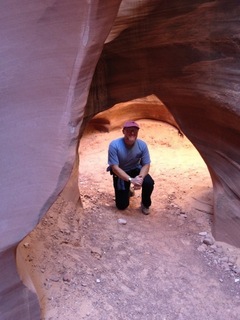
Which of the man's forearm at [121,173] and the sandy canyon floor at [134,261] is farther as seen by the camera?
the man's forearm at [121,173]

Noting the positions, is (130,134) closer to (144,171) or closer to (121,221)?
(144,171)

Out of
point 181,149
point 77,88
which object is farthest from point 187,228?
point 181,149

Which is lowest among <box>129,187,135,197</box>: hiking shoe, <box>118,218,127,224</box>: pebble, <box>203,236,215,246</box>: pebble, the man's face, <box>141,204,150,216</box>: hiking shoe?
<box>129,187,135,197</box>: hiking shoe

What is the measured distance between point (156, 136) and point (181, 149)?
2.00 feet

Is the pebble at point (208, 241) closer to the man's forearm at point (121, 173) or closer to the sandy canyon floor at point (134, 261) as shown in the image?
the sandy canyon floor at point (134, 261)

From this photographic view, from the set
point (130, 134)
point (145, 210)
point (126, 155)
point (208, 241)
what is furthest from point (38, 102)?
point (145, 210)

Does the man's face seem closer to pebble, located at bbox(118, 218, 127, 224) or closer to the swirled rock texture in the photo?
pebble, located at bbox(118, 218, 127, 224)

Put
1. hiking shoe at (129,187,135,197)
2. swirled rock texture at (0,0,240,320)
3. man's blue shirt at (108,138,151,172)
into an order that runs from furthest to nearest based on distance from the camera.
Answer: hiking shoe at (129,187,135,197) < man's blue shirt at (108,138,151,172) < swirled rock texture at (0,0,240,320)

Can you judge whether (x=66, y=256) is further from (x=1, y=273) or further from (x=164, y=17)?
(x=164, y=17)

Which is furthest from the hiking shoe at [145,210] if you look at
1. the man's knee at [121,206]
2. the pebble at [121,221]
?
the pebble at [121,221]

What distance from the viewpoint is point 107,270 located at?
2.85 metres

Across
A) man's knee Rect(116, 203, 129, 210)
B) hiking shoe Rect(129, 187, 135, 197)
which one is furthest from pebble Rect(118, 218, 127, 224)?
hiking shoe Rect(129, 187, 135, 197)

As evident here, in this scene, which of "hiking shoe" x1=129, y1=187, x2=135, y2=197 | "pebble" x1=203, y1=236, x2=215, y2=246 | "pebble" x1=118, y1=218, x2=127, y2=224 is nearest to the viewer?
"pebble" x1=203, y1=236, x2=215, y2=246

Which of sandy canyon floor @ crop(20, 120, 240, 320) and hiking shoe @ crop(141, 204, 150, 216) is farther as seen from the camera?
hiking shoe @ crop(141, 204, 150, 216)
